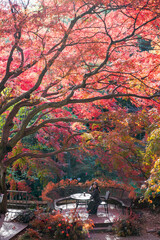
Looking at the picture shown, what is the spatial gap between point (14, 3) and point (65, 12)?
1.33 meters

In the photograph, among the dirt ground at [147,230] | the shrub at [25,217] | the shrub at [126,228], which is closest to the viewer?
the dirt ground at [147,230]

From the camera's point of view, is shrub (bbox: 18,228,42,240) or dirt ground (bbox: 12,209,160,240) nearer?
shrub (bbox: 18,228,42,240)

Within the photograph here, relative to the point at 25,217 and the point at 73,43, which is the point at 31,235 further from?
the point at 73,43

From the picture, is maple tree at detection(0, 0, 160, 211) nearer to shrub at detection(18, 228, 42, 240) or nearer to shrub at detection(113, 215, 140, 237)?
shrub at detection(18, 228, 42, 240)

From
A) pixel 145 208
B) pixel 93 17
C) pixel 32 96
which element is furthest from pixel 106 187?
pixel 93 17

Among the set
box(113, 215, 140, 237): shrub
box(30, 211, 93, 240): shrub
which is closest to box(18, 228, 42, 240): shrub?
box(30, 211, 93, 240): shrub

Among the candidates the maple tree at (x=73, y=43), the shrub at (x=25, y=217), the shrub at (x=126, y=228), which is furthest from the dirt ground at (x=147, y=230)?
the maple tree at (x=73, y=43)

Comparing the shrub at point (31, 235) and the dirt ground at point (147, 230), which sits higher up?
the shrub at point (31, 235)

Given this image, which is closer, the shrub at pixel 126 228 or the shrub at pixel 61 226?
the shrub at pixel 61 226

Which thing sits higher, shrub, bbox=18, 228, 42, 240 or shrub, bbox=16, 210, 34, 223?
shrub, bbox=16, 210, 34, 223

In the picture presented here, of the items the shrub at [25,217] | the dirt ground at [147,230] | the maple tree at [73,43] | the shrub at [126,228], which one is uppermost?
the maple tree at [73,43]

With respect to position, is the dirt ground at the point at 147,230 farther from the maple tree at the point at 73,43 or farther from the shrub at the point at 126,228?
the maple tree at the point at 73,43

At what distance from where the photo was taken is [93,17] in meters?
6.54

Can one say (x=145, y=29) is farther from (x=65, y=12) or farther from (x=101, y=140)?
(x=101, y=140)
